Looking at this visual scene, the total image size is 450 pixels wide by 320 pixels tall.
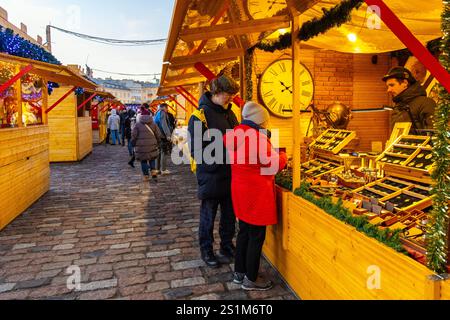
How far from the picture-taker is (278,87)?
6734 millimetres

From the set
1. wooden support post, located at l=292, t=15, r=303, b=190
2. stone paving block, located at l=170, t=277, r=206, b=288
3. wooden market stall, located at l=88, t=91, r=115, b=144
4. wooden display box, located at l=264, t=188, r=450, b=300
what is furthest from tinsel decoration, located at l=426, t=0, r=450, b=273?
wooden market stall, located at l=88, t=91, r=115, b=144

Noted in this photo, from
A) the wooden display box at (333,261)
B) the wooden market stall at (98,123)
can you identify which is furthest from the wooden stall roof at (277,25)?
the wooden market stall at (98,123)

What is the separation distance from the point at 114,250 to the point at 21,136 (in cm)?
341

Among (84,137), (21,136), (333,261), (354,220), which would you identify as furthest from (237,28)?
(84,137)

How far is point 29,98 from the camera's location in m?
7.90

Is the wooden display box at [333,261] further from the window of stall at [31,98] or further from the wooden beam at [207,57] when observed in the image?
the window of stall at [31,98]

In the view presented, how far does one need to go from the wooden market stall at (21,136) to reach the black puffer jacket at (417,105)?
16.8ft

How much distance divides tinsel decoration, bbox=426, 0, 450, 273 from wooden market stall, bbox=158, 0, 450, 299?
0.09m

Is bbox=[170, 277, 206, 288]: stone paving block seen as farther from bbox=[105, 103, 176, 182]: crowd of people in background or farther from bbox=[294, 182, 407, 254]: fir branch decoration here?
bbox=[105, 103, 176, 182]: crowd of people in background

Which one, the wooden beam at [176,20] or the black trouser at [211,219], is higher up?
the wooden beam at [176,20]

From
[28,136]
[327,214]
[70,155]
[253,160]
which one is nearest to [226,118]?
[253,160]

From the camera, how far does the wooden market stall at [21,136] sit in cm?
596

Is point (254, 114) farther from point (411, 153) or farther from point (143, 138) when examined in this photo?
point (143, 138)

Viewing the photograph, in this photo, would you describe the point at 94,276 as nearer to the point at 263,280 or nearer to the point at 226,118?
the point at 263,280
